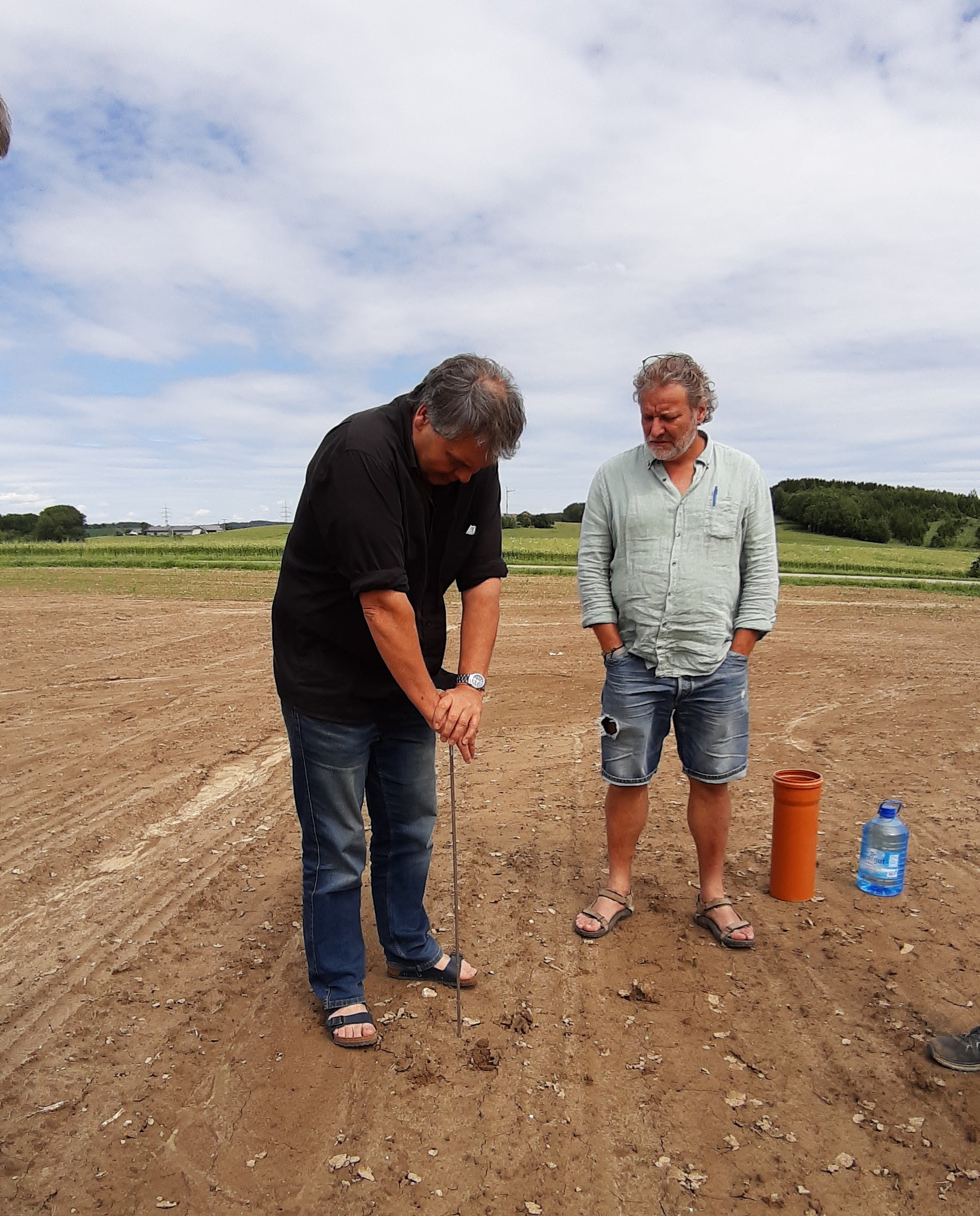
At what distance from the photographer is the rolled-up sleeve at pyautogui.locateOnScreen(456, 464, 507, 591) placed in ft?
10.6

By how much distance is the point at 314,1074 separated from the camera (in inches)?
117

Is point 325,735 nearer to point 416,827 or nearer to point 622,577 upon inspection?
point 416,827

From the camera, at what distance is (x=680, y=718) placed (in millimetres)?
3832

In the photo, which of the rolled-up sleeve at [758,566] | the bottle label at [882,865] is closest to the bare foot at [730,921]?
the bottle label at [882,865]

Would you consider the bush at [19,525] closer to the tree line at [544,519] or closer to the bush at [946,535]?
the tree line at [544,519]

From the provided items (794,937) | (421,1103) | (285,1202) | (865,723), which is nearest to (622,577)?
(794,937)

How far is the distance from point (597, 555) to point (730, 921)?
1653mm

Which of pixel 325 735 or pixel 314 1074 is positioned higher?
pixel 325 735

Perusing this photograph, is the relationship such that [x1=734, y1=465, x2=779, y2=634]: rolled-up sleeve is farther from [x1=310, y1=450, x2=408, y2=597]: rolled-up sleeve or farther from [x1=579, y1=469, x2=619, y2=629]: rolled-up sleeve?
[x1=310, y1=450, x2=408, y2=597]: rolled-up sleeve

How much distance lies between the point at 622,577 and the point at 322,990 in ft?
6.41

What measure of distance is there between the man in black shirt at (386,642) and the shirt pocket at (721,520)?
88 centimetres

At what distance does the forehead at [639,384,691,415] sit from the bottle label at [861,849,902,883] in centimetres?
232

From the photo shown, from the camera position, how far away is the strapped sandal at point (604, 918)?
3.85 metres

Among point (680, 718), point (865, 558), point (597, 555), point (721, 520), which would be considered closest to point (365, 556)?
point (597, 555)
